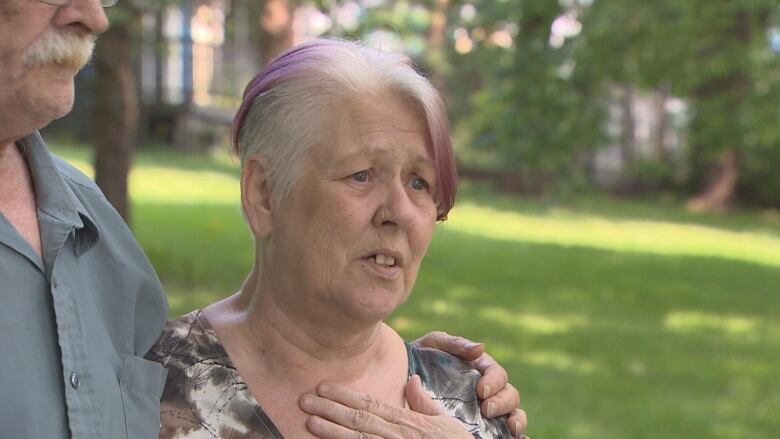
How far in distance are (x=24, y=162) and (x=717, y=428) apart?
221 inches

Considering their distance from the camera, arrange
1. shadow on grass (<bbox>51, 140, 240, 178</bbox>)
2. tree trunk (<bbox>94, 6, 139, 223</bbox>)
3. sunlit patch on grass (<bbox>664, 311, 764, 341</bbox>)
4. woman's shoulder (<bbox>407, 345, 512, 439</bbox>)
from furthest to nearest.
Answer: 1. shadow on grass (<bbox>51, 140, 240, 178</bbox>)
2. sunlit patch on grass (<bbox>664, 311, 764, 341</bbox>)
3. tree trunk (<bbox>94, 6, 139, 223</bbox>)
4. woman's shoulder (<bbox>407, 345, 512, 439</bbox>)

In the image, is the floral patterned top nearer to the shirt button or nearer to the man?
the man

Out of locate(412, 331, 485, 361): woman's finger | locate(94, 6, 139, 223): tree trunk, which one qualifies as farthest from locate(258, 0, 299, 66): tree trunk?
locate(412, 331, 485, 361): woman's finger

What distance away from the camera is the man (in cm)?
186

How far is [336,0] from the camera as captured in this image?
9.52 metres

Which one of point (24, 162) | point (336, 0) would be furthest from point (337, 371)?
point (336, 0)

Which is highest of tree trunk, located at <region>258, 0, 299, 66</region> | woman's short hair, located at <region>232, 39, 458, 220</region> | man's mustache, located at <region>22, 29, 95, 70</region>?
man's mustache, located at <region>22, 29, 95, 70</region>

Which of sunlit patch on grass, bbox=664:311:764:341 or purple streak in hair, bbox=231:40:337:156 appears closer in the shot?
purple streak in hair, bbox=231:40:337:156

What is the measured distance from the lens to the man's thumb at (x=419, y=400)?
7.97ft

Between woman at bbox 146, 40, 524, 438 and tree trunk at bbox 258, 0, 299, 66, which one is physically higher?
woman at bbox 146, 40, 524, 438

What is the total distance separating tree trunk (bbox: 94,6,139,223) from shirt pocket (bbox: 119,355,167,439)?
7.09 m

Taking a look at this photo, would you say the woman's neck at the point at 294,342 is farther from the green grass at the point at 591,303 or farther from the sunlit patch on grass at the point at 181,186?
the sunlit patch on grass at the point at 181,186

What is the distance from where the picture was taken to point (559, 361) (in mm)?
8297

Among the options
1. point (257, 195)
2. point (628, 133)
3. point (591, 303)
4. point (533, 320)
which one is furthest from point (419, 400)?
point (628, 133)
